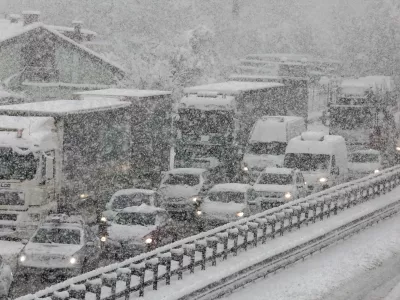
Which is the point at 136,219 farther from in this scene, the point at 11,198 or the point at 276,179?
the point at 276,179

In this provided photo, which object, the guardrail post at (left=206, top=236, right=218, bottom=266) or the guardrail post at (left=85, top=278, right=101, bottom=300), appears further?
the guardrail post at (left=206, top=236, right=218, bottom=266)

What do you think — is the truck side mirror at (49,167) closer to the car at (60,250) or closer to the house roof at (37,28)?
the car at (60,250)

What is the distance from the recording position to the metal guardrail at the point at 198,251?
16172 millimetres

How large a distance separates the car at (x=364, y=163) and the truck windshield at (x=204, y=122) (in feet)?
21.3

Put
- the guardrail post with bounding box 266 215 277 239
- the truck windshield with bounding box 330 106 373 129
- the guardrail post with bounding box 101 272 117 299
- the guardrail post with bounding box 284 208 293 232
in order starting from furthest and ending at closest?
1. the truck windshield with bounding box 330 106 373 129
2. the guardrail post with bounding box 284 208 293 232
3. the guardrail post with bounding box 266 215 277 239
4. the guardrail post with bounding box 101 272 117 299

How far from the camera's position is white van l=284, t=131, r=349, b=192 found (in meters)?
32.7

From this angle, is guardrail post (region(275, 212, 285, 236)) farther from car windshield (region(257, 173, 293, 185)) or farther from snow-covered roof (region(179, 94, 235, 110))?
snow-covered roof (region(179, 94, 235, 110))

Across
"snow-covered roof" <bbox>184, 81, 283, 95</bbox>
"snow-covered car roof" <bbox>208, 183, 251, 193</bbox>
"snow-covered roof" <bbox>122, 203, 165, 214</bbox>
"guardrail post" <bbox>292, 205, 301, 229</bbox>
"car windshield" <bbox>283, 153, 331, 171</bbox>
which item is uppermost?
"snow-covered roof" <bbox>184, 81, 283, 95</bbox>

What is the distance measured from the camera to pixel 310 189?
32.7m

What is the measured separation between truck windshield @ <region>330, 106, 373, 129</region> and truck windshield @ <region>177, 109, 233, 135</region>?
9.46 metres

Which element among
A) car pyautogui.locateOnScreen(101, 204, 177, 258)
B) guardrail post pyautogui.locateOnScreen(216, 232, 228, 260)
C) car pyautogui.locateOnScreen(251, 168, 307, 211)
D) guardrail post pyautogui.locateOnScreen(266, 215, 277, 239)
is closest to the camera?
guardrail post pyautogui.locateOnScreen(216, 232, 228, 260)

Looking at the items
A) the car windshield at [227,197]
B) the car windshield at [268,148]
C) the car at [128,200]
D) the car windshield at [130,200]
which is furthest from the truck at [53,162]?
the car windshield at [268,148]

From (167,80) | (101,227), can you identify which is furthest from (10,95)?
(101,227)

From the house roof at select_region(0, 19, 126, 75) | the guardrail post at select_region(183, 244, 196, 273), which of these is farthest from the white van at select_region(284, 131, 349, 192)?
the house roof at select_region(0, 19, 126, 75)
